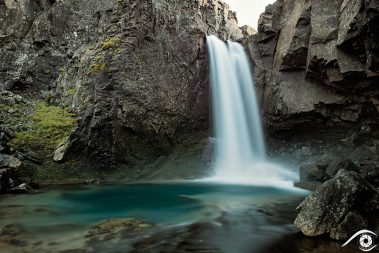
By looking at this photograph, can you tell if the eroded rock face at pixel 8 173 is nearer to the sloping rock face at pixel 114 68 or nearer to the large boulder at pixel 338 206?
the sloping rock face at pixel 114 68

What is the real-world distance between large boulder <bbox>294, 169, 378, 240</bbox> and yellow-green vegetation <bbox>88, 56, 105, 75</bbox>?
635 inches

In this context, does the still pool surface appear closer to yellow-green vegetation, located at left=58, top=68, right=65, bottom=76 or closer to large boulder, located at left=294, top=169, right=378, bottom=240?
large boulder, located at left=294, top=169, right=378, bottom=240

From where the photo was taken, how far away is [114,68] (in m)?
21.2

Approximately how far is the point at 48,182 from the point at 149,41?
10563 mm

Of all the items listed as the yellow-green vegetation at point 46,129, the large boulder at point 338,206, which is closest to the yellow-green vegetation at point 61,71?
the yellow-green vegetation at point 46,129

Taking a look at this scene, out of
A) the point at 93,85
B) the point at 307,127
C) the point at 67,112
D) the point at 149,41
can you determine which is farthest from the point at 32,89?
the point at 307,127

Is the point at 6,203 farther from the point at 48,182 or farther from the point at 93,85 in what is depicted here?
the point at 93,85

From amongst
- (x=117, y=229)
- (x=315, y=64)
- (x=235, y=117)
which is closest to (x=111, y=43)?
(x=235, y=117)

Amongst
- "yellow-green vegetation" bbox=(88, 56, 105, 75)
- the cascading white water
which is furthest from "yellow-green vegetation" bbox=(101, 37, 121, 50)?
the cascading white water

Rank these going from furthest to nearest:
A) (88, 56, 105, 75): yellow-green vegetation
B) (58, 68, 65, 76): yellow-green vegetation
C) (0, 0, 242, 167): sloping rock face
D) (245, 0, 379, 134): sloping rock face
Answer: (58, 68, 65, 76): yellow-green vegetation → (88, 56, 105, 75): yellow-green vegetation → (0, 0, 242, 167): sloping rock face → (245, 0, 379, 134): sloping rock face

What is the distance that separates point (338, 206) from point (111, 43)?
58.8 ft

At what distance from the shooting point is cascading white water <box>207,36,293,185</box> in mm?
22094

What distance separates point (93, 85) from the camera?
21469mm

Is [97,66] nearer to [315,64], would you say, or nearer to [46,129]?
[46,129]
